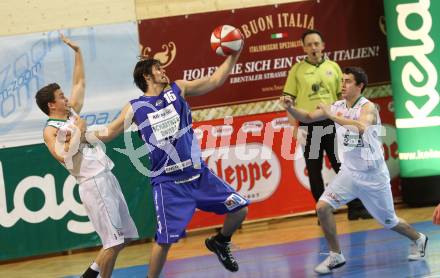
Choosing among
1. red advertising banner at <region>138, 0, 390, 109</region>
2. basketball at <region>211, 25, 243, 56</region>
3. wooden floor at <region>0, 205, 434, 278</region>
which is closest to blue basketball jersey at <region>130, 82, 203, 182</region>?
basketball at <region>211, 25, 243, 56</region>

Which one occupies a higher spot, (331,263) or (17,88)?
(17,88)

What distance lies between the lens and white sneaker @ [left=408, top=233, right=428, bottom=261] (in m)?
9.39

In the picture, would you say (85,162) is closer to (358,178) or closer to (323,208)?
(323,208)

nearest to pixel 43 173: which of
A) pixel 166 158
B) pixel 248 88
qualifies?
pixel 248 88

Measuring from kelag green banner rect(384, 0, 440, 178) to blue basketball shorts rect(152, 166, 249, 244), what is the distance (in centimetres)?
485

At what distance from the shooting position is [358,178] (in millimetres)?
9469

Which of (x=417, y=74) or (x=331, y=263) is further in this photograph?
(x=417, y=74)

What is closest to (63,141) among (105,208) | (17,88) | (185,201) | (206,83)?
(105,208)

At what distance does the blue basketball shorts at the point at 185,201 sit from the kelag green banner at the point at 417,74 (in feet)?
15.9

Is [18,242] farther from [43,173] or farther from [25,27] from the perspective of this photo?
[25,27]

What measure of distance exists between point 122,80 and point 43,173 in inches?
66.4

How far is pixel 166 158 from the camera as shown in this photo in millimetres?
8531

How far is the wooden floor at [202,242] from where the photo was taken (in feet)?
37.8

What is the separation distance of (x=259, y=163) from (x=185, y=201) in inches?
185
